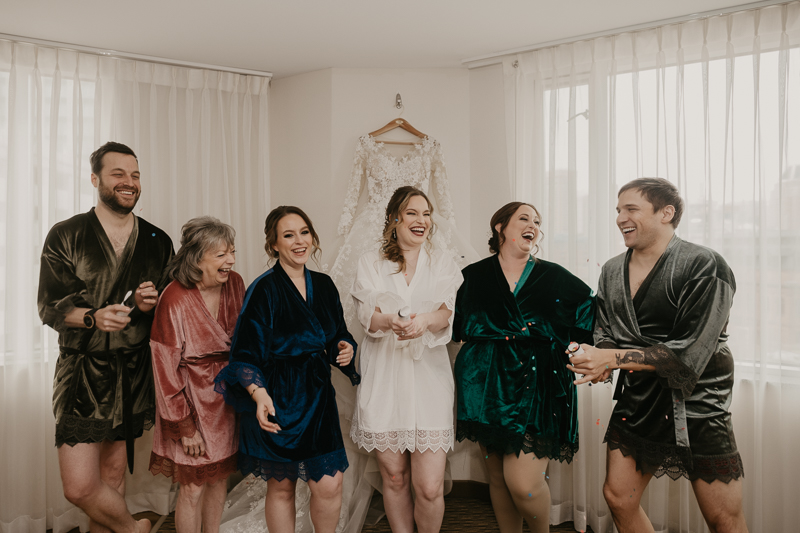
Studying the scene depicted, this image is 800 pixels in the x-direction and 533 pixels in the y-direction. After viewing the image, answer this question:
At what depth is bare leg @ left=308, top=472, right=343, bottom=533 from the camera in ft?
7.41

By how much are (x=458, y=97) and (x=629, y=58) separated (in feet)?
3.37

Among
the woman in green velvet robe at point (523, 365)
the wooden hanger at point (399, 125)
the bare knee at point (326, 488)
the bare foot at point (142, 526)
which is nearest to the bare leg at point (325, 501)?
the bare knee at point (326, 488)

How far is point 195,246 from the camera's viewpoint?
2.30 meters

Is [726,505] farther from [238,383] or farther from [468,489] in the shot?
[238,383]

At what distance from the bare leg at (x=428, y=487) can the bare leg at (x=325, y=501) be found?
1.18 feet

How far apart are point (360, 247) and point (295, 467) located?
1296mm

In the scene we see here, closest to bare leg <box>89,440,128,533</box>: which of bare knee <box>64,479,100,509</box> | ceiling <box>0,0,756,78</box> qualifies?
bare knee <box>64,479,100,509</box>

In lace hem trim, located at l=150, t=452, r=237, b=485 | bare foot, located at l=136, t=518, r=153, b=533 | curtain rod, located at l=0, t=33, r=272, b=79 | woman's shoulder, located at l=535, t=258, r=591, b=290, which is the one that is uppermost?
curtain rod, located at l=0, t=33, r=272, b=79

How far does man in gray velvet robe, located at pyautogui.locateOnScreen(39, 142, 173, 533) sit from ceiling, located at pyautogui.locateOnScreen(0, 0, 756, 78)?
0.66 metres

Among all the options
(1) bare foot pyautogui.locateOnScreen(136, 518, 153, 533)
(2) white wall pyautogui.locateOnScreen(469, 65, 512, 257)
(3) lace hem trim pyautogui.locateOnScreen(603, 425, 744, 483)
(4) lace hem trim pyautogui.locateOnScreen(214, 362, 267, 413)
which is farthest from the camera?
(2) white wall pyautogui.locateOnScreen(469, 65, 512, 257)

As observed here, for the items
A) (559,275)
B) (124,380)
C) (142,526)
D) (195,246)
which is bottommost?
(142,526)

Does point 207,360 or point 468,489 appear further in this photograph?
point 468,489

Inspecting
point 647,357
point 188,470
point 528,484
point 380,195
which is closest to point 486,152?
point 380,195

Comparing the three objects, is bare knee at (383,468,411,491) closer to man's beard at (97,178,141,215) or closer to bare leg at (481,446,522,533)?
bare leg at (481,446,522,533)
